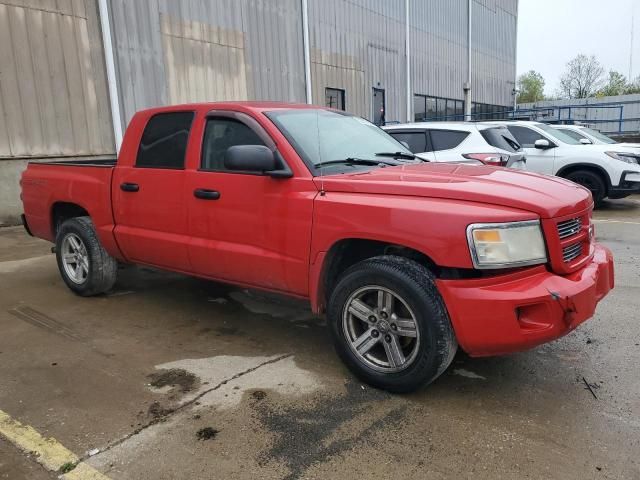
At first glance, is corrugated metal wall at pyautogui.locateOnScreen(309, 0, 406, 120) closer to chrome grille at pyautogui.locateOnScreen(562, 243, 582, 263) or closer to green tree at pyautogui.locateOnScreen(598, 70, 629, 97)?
chrome grille at pyautogui.locateOnScreen(562, 243, 582, 263)

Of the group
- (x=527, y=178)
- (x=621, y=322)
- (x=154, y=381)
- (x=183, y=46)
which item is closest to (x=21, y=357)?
→ (x=154, y=381)

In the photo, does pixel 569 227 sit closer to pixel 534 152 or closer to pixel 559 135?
pixel 534 152

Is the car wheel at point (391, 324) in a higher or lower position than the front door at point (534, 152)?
lower

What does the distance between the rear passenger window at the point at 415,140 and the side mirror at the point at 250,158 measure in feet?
19.4

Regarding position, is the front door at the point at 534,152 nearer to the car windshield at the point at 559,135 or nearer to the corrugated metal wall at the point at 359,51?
the car windshield at the point at 559,135

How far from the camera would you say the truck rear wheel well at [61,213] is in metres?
5.61

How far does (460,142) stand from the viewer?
29.3 feet

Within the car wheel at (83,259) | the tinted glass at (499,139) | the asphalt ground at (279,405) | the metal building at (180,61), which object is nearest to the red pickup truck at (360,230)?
the car wheel at (83,259)

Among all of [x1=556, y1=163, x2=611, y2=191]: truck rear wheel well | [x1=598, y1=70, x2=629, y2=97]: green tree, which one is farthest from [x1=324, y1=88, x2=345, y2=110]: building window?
[x1=598, y1=70, x2=629, y2=97]: green tree

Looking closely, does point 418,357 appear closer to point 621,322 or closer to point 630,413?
point 630,413

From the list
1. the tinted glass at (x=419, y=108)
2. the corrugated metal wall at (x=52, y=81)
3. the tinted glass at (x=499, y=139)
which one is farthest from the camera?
the tinted glass at (x=419, y=108)

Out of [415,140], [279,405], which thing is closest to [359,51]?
[415,140]

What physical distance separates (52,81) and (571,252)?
1011cm

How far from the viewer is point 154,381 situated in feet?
11.6
